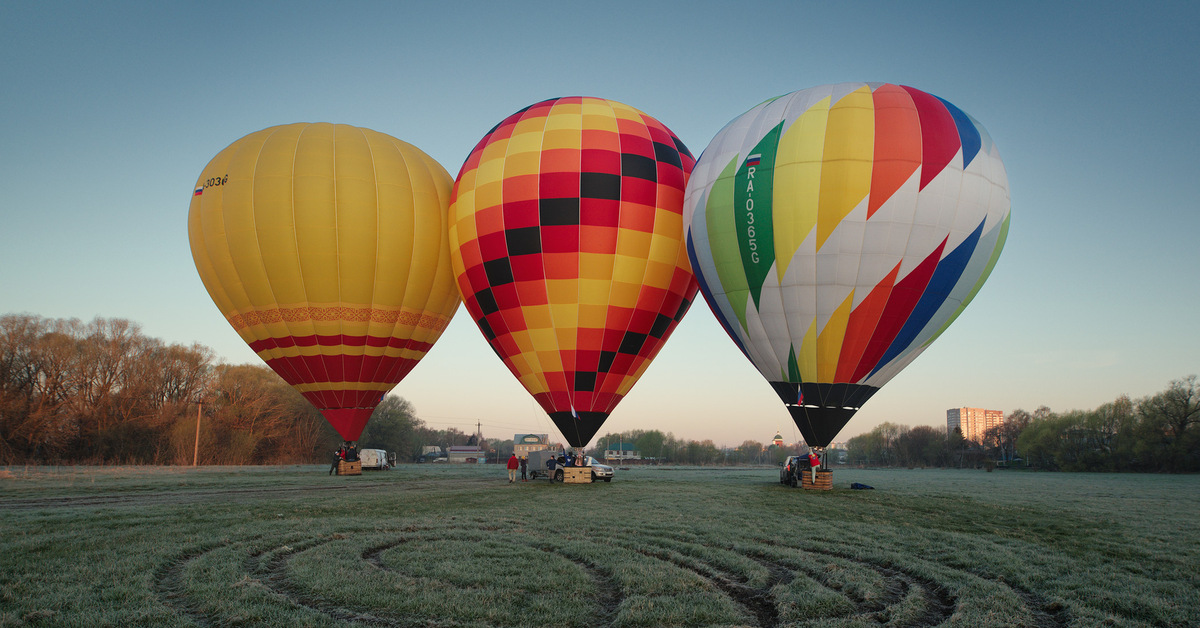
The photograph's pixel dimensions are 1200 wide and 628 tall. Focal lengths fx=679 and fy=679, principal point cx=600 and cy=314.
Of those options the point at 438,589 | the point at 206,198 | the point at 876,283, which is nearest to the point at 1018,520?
the point at 876,283

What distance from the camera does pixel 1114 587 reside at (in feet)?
21.5

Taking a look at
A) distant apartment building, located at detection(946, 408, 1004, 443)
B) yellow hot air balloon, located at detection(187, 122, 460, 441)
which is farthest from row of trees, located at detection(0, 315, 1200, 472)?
distant apartment building, located at detection(946, 408, 1004, 443)

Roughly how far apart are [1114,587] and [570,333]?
13.1 meters

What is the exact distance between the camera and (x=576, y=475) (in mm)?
20172

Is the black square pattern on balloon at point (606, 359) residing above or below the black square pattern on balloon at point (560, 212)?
below

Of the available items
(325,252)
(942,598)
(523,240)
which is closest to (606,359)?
(523,240)

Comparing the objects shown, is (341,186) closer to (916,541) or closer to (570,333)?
(570,333)

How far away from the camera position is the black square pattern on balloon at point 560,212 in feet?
58.6

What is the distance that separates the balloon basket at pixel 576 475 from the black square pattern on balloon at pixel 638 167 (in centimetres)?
868

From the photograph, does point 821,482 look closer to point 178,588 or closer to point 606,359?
point 606,359

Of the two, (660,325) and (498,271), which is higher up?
(498,271)

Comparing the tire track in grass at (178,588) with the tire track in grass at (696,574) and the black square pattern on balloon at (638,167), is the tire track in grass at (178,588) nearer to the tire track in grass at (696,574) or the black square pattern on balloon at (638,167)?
the tire track in grass at (696,574)

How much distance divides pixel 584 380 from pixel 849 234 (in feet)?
25.6

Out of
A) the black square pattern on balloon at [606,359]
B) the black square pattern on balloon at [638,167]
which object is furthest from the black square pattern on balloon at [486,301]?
the black square pattern on balloon at [638,167]
